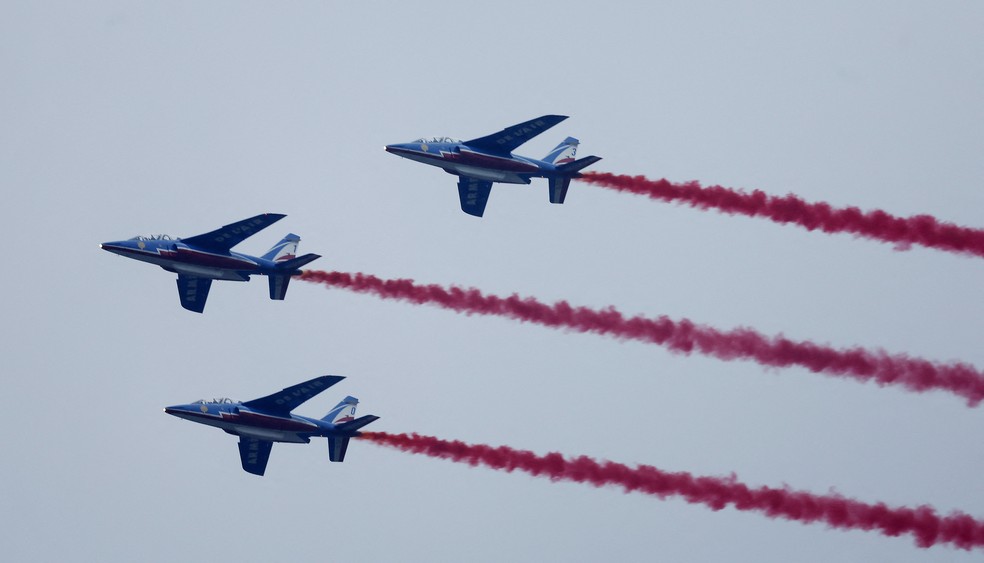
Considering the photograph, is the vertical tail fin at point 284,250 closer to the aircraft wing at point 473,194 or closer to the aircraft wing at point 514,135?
the aircraft wing at point 473,194

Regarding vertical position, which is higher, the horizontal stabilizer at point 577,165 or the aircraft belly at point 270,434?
the horizontal stabilizer at point 577,165

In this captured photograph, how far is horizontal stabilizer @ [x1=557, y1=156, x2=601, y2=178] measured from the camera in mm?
70250

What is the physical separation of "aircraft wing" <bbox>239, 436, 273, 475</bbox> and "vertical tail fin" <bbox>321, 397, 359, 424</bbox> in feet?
13.6

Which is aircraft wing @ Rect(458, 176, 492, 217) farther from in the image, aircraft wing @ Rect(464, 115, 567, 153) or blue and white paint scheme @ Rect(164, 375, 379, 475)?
blue and white paint scheme @ Rect(164, 375, 379, 475)

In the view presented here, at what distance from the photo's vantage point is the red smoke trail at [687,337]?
59.1 m

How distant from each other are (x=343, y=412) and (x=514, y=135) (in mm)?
15186

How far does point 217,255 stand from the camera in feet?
242

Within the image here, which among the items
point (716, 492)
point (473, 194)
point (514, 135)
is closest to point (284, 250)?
point (473, 194)

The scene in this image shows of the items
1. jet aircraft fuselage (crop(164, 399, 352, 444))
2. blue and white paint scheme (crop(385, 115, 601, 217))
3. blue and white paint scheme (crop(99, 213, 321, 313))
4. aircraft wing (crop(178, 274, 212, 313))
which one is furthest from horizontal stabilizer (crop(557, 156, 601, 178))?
aircraft wing (crop(178, 274, 212, 313))

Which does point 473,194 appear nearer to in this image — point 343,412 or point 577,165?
point 577,165

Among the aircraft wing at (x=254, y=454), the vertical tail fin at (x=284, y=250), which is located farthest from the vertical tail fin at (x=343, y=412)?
the vertical tail fin at (x=284, y=250)

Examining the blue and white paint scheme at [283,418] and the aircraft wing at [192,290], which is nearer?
the blue and white paint scheme at [283,418]

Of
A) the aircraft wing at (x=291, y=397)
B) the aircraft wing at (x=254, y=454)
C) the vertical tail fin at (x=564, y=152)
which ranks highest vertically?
the vertical tail fin at (x=564, y=152)

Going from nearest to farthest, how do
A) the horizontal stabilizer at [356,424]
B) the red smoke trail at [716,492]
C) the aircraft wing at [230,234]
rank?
the red smoke trail at [716,492]
the horizontal stabilizer at [356,424]
the aircraft wing at [230,234]
